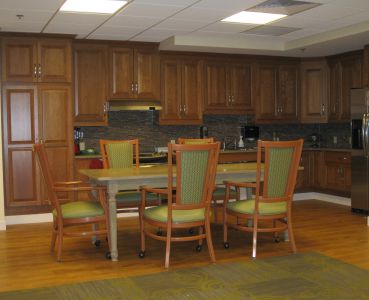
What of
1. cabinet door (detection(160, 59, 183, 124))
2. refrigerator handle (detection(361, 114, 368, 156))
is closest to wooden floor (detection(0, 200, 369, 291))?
refrigerator handle (detection(361, 114, 368, 156))

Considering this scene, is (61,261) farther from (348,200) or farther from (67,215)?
(348,200)

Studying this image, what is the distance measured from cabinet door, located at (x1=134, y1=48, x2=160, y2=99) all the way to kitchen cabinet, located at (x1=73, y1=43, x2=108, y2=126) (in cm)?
46

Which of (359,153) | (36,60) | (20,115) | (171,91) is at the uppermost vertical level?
(36,60)

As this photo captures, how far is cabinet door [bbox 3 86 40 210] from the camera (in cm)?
612

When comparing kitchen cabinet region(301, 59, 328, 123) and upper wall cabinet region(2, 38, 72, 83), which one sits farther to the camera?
kitchen cabinet region(301, 59, 328, 123)

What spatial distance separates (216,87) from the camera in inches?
297

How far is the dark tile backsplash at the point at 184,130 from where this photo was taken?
7301mm

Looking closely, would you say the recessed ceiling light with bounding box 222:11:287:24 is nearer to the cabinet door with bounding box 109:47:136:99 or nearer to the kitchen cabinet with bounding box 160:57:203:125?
the kitchen cabinet with bounding box 160:57:203:125

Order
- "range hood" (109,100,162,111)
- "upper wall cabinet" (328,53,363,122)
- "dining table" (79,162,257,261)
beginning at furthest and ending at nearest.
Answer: "upper wall cabinet" (328,53,363,122) < "range hood" (109,100,162,111) < "dining table" (79,162,257,261)

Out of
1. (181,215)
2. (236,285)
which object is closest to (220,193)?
(181,215)

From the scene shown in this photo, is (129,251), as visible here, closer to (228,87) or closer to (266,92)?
(228,87)

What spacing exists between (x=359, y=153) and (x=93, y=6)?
380 centimetres

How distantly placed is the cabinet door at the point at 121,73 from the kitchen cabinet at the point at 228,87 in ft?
3.92

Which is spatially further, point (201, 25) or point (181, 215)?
point (201, 25)
